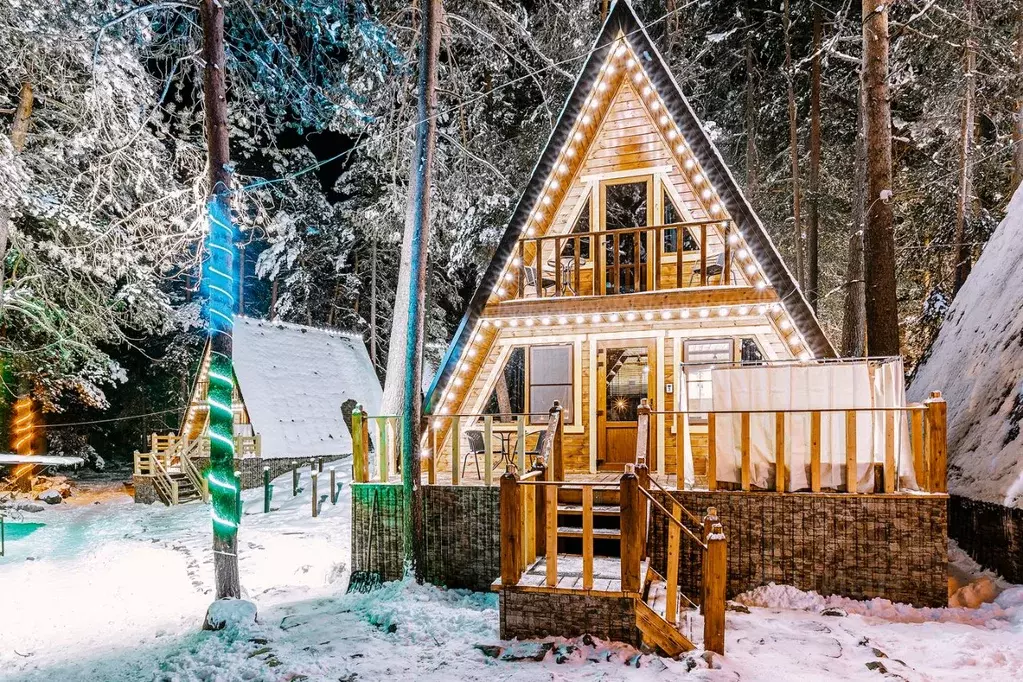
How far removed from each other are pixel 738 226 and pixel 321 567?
27.9 feet

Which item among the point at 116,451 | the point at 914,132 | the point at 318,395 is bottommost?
the point at 116,451

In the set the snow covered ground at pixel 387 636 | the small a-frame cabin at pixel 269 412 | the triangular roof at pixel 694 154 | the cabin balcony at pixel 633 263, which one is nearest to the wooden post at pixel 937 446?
the snow covered ground at pixel 387 636

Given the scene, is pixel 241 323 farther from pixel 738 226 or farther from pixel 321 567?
pixel 738 226

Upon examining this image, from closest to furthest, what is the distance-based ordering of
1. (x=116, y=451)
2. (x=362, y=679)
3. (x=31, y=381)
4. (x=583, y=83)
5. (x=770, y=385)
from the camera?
(x=362, y=679) < (x=770, y=385) < (x=583, y=83) < (x=31, y=381) < (x=116, y=451)

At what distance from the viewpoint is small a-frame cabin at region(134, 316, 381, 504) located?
62.6ft

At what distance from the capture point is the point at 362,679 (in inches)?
229

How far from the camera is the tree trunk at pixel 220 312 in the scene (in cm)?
781

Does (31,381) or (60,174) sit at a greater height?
(60,174)

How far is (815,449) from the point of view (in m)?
6.99

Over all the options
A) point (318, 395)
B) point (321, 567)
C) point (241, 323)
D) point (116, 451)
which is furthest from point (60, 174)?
point (116, 451)

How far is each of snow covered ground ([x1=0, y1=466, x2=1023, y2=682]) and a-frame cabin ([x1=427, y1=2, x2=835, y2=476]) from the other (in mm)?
3217

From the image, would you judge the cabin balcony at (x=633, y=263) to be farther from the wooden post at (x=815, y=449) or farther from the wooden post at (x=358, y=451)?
the wooden post at (x=358, y=451)

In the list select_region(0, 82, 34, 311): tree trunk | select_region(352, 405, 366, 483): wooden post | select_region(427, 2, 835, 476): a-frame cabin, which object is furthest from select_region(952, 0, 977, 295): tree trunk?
select_region(0, 82, 34, 311): tree trunk

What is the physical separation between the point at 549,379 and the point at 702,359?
259 centimetres
